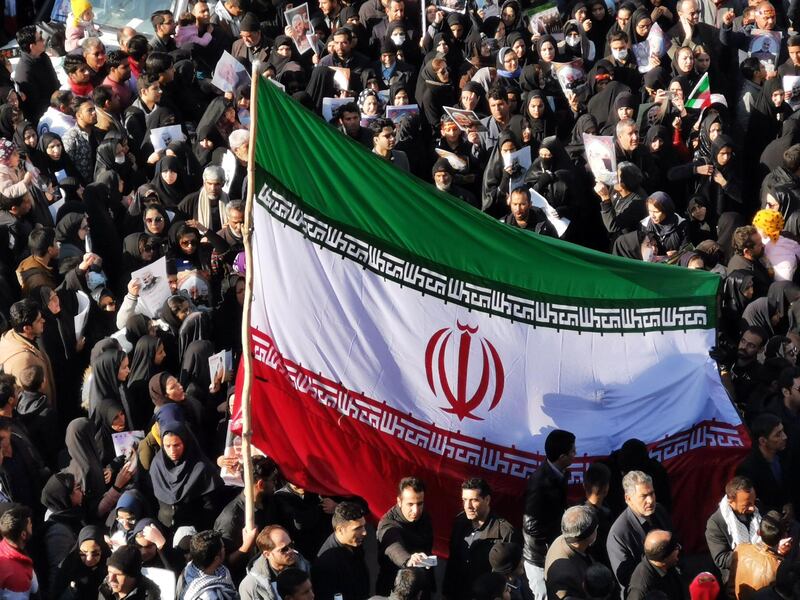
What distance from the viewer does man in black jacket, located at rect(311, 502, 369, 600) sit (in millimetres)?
9352

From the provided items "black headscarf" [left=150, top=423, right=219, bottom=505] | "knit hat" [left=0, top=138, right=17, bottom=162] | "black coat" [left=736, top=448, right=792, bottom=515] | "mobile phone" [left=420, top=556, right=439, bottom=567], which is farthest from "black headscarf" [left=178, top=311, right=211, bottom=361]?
"black coat" [left=736, top=448, right=792, bottom=515]

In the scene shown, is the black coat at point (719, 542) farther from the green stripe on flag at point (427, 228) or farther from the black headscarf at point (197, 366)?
the black headscarf at point (197, 366)

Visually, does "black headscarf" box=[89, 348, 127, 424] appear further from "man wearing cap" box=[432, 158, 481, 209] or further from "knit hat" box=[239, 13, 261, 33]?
"knit hat" box=[239, 13, 261, 33]

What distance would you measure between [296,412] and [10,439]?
79.9 inches

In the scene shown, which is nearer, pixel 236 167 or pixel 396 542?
pixel 396 542

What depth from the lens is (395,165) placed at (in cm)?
1031

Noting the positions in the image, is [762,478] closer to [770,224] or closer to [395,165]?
[770,224]

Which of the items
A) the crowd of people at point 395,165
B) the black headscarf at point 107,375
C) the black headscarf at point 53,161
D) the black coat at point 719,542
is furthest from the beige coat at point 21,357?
the black coat at point 719,542

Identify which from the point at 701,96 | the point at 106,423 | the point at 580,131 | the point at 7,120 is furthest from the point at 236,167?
the point at 701,96

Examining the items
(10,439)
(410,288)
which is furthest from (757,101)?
(10,439)

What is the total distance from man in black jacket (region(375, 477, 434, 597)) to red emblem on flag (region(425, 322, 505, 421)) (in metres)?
0.61

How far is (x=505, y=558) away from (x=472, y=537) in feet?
1.75

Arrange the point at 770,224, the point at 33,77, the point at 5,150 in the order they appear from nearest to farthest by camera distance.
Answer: the point at 770,224, the point at 5,150, the point at 33,77

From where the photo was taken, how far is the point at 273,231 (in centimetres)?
979
